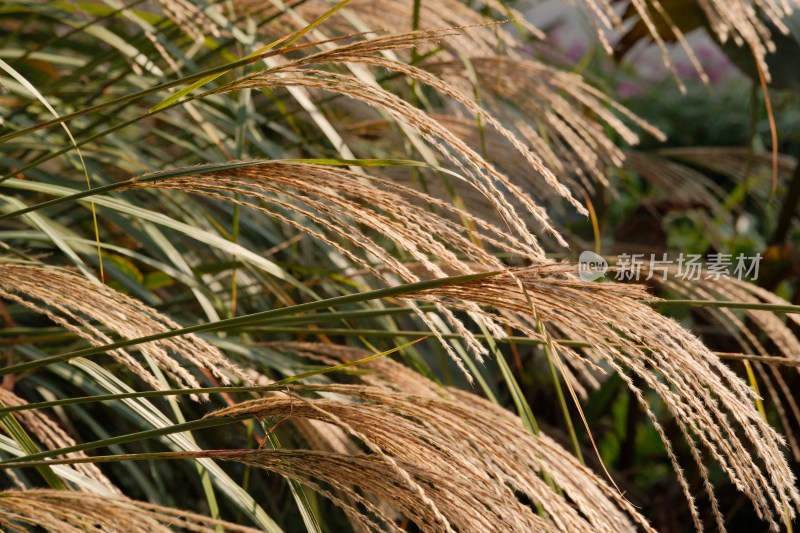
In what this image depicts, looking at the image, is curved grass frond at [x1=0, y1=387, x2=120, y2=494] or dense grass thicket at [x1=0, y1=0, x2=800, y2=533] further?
curved grass frond at [x1=0, y1=387, x2=120, y2=494]

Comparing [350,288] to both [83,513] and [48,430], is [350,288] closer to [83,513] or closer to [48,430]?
[48,430]

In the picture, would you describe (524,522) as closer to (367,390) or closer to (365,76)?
(367,390)

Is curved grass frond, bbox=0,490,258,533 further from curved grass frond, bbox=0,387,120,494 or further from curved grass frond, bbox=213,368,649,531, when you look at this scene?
curved grass frond, bbox=0,387,120,494

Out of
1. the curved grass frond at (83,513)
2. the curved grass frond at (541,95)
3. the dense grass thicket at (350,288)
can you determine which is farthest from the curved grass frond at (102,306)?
the curved grass frond at (541,95)

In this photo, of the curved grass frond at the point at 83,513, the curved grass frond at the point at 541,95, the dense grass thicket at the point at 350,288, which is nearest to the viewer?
the curved grass frond at the point at 83,513

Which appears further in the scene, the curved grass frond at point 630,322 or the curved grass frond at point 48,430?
the curved grass frond at point 48,430

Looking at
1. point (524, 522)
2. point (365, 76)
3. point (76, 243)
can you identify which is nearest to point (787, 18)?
point (365, 76)

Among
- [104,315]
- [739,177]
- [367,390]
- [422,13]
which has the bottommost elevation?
[739,177]

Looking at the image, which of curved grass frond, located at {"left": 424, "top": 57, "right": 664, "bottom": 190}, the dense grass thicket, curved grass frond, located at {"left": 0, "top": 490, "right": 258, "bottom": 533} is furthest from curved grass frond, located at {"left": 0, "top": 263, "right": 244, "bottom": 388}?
curved grass frond, located at {"left": 424, "top": 57, "right": 664, "bottom": 190}

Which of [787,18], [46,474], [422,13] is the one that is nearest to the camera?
[46,474]

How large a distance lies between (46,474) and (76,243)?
52 centimetres

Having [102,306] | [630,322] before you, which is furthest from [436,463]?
[102,306]

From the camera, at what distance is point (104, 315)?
0.79 m

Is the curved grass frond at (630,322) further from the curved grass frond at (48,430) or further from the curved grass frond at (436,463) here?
the curved grass frond at (48,430)
